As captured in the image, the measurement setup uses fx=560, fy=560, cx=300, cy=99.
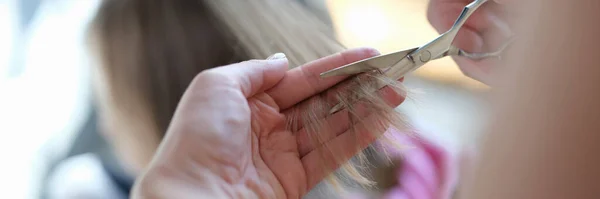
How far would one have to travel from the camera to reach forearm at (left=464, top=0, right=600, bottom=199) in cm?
32

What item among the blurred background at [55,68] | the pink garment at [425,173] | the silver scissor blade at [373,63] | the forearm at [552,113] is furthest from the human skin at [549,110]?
the blurred background at [55,68]

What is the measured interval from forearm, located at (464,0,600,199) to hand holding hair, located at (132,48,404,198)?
0.29 m

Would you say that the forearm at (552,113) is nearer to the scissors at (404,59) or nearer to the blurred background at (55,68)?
the scissors at (404,59)

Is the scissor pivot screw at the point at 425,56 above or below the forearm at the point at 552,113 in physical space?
below

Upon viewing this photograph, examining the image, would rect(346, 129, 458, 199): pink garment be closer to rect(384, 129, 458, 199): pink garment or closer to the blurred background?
rect(384, 129, 458, 199): pink garment

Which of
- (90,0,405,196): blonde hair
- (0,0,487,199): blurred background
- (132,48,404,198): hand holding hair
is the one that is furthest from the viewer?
(0,0,487,199): blurred background

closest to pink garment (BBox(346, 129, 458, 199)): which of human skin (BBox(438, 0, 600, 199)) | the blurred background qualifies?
the blurred background

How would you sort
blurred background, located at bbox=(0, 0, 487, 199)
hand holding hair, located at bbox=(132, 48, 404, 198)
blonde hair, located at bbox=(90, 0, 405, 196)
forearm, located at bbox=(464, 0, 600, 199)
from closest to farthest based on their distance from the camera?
forearm, located at bbox=(464, 0, 600, 199)
hand holding hair, located at bbox=(132, 48, 404, 198)
blonde hair, located at bbox=(90, 0, 405, 196)
blurred background, located at bbox=(0, 0, 487, 199)

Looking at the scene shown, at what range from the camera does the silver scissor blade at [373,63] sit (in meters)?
0.62

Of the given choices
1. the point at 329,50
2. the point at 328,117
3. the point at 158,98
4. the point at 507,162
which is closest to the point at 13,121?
the point at 158,98

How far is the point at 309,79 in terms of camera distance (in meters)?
0.66

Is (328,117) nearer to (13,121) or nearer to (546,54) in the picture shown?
(546,54)

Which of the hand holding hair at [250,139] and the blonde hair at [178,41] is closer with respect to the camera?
the hand holding hair at [250,139]

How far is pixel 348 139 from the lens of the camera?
67 cm
